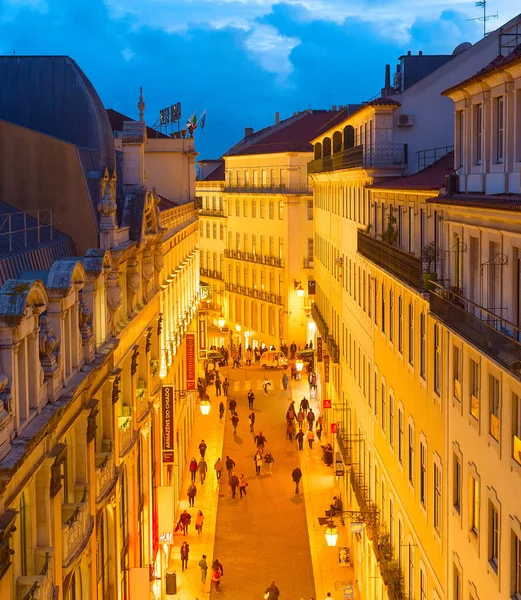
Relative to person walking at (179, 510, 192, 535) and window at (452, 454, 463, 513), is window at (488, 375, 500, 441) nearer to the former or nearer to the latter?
window at (452, 454, 463, 513)

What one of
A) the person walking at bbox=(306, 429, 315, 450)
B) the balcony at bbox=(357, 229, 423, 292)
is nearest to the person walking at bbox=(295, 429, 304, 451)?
the person walking at bbox=(306, 429, 315, 450)

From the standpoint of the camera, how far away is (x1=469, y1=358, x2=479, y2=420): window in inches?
819

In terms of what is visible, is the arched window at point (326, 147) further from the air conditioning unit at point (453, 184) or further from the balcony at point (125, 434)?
the air conditioning unit at point (453, 184)

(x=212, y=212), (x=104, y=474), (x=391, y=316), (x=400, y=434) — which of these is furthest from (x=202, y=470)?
(x=212, y=212)

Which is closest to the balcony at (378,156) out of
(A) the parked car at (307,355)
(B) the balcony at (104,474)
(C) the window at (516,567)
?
(B) the balcony at (104,474)

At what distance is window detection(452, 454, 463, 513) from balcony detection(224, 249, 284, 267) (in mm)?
66395

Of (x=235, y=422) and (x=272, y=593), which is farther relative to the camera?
(x=235, y=422)

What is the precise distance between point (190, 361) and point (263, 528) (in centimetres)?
1135

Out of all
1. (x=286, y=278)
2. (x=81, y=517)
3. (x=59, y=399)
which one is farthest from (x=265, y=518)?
(x=286, y=278)

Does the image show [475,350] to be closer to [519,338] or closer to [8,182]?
[519,338]

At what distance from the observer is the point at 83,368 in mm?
22500

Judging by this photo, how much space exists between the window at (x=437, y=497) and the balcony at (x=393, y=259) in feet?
12.6

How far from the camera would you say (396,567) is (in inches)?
1168

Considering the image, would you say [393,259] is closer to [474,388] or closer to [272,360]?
[474,388]
